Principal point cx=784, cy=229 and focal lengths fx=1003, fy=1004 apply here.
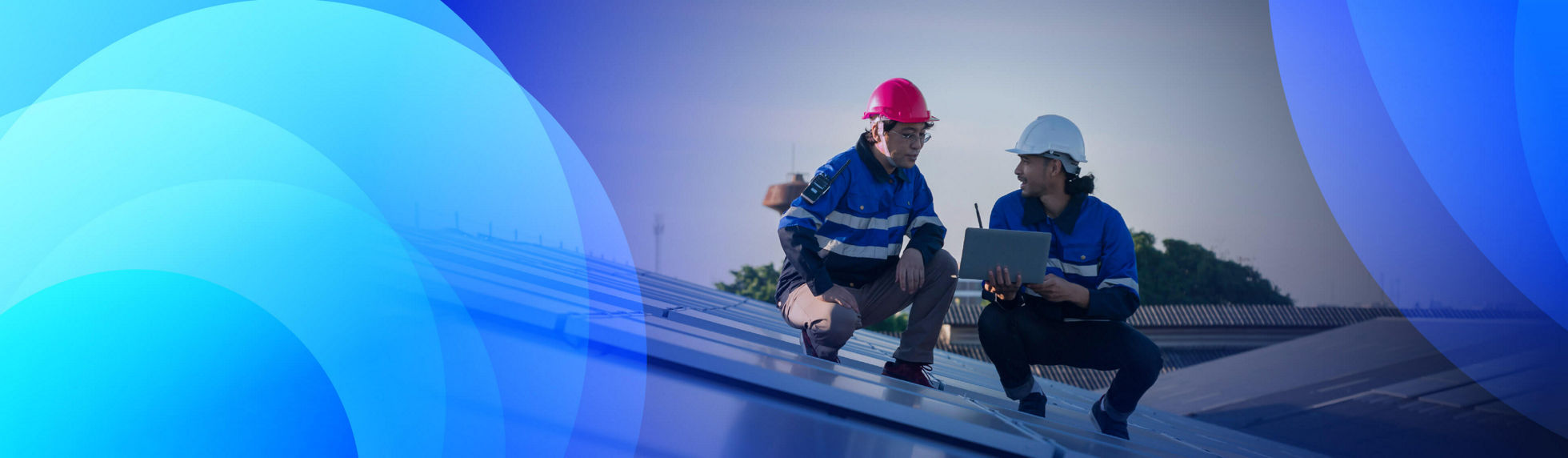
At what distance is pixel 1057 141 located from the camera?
387 cm

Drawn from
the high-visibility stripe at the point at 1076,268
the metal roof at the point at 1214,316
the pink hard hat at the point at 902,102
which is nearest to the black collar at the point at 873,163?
the pink hard hat at the point at 902,102

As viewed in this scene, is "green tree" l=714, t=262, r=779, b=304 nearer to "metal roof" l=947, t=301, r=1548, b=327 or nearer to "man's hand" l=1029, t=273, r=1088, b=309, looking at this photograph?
"metal roof" l=947, t=301, r=1548, b=327

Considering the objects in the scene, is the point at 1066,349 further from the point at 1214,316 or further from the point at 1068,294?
the point at 1214,316

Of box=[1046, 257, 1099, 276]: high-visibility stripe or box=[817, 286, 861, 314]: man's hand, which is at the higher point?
box=[1046, 257, 1099, 276]: high-visibility stripe

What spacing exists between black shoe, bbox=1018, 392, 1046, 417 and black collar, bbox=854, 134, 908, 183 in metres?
1.00

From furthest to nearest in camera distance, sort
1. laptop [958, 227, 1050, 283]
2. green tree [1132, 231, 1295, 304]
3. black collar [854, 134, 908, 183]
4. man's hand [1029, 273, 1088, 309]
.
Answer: green tree [1132, 231, 1295, 304]
black collar [854, 134, 908, 183]
man's hand [1029, 273, 1088, 309]
laptop [958, 227, 1050, 283]

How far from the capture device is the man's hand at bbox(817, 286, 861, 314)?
377 centimetres

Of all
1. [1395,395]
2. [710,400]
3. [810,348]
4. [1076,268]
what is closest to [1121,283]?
[1076,268]

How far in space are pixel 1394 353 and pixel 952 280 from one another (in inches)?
541

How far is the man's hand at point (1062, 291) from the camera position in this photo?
12.3 ft

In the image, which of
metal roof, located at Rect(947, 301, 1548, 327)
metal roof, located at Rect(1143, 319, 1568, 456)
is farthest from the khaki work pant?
metal roof, located at Rect(947, 301, 1548, 327)

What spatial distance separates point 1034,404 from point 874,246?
0.88 meters

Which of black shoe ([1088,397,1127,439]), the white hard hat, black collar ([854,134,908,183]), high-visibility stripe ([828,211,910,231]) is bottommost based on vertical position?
black shoe ([1088,397,1127,439])

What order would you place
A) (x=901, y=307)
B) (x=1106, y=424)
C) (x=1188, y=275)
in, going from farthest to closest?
(x=1188, y=275) → (x=901, y=307) → (x=1106, y=424)
